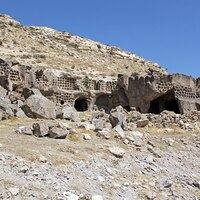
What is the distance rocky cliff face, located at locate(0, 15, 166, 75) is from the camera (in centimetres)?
4191

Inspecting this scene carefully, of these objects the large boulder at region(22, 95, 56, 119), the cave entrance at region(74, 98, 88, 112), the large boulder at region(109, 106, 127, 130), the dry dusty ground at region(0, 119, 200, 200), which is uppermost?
the cave entrance at region(74, 98, 88, 112)

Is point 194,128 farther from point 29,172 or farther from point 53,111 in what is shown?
point 29,172

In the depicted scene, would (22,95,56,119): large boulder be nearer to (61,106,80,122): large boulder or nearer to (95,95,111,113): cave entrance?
(61,106,80,122): large boulder

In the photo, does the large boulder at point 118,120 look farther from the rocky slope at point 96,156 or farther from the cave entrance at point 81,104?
the cave entrance at point 81,104

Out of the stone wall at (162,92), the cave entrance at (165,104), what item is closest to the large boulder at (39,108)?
the stone wall at (162,92)

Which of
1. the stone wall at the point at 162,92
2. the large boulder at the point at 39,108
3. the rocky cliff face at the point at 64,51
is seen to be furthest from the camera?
the rocky cliff face at the point at 64,51

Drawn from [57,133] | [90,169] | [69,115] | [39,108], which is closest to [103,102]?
[69,115]

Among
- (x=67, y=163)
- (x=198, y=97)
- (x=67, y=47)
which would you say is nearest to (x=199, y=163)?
(x=67, y=163)

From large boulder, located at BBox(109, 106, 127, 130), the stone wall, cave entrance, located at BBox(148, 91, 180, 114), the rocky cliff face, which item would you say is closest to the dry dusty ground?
large boulder, located at BBox(109, 106, 127, 130)

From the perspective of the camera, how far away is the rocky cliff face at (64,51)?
41909mm

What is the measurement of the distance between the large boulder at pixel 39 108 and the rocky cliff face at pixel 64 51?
76.2 ft

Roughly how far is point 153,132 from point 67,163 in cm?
593

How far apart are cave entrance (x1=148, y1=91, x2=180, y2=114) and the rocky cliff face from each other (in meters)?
12.7

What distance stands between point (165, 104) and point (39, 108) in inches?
530
